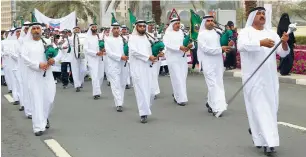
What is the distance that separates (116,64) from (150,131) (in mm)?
3299

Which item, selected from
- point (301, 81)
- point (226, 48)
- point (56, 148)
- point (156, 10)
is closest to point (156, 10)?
point (156, 10)

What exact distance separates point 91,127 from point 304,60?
369 inches

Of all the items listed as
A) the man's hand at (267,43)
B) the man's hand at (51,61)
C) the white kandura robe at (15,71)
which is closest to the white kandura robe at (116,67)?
the white kandura robe at (15,71)

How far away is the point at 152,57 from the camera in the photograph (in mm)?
9258

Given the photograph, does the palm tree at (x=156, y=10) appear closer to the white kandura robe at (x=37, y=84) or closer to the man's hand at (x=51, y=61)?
the white kandura robe at (x=37, y=84)

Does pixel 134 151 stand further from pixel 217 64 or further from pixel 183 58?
pixel 183 58

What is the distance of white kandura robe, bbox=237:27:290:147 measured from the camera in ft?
21.2

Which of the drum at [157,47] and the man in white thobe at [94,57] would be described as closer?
the drum at [157,47]

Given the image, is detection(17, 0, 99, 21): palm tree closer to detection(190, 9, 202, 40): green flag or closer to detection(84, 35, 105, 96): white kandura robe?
detection(84, 35, 105, 96): white kandura robe

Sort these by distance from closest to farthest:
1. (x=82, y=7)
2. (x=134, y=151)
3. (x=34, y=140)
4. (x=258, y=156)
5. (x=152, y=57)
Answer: (x=258, y=156), (x=134, y=151), (x=34, y=140), (x=152, y=57), (x=82, y=7)

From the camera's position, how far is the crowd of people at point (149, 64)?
259 inches

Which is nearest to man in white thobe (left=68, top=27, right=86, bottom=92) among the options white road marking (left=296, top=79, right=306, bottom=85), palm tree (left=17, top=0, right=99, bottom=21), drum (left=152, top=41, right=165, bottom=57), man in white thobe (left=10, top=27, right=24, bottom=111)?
man in white thobe (left=10, top=27, right=24, bottom=111)

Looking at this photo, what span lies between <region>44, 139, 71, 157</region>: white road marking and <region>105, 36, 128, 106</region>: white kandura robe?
3.36 meters

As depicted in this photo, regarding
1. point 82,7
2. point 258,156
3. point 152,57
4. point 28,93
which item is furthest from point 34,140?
point 82,7
